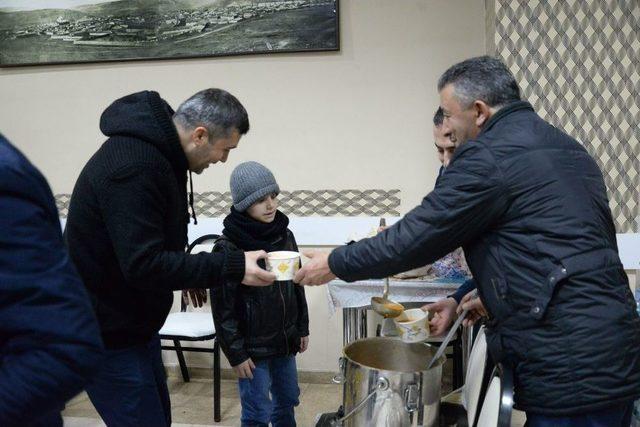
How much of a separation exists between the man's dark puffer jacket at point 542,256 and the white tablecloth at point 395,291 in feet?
3.97

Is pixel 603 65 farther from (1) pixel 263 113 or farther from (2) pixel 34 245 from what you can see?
(2) pixel 34 245

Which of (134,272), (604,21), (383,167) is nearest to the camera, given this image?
(134,272)

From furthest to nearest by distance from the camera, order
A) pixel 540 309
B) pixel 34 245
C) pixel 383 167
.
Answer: pixel 383 167
pixel 540 309
pixel 34 245

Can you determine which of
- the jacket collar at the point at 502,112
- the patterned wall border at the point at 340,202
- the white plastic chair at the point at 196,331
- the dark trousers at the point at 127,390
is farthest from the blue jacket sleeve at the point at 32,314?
the patterned wall border at the point at 340,202

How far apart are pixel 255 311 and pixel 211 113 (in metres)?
0.91

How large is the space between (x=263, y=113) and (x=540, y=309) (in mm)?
2368

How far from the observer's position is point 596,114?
274 centimetres

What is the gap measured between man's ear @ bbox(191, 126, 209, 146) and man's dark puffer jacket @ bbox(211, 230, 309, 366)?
66cm

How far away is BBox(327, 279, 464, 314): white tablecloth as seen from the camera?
2469mm

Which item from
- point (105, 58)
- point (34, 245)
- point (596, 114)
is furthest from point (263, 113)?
point (34, 245)

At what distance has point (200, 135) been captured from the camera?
4.79 ft

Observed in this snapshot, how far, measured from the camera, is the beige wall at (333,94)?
3.07 metres

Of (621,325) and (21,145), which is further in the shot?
(21,145)

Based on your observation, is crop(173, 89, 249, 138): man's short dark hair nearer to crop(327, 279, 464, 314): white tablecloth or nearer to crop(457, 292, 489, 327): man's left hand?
crop(457, 292, 489, 327): man's left hand
